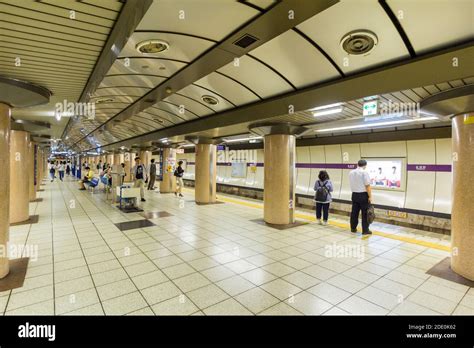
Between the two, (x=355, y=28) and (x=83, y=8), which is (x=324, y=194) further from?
(x=83, y=8)

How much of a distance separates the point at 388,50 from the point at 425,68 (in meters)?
0.54

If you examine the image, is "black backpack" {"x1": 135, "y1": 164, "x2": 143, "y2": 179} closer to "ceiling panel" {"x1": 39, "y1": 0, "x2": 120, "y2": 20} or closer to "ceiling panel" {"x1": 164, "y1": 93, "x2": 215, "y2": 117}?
"ceiling panel" {"x1": 164, "y1": 93, "x2": 215, "y2": 117}

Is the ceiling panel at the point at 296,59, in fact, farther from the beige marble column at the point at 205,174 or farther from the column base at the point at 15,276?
the beige marble column at the point at 205,174

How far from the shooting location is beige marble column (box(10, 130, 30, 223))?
702 cm

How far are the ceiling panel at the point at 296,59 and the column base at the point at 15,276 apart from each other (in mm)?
4991

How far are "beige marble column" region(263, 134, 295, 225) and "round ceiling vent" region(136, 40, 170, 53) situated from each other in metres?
4.13

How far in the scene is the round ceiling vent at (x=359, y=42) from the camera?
3414 mm

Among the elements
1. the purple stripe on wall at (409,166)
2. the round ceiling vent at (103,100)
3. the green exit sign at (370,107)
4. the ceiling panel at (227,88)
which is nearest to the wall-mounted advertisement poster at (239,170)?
the purple stripe on wall at (409,166)

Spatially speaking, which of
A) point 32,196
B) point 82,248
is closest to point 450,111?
point 82,248

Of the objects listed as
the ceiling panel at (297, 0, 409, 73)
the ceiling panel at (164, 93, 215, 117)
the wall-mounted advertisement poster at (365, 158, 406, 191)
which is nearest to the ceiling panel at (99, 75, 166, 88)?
the ceiling panel at (164, 93, 215, 117)

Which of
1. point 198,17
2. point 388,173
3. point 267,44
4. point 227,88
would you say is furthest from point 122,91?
point 388,173

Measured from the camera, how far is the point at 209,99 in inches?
265

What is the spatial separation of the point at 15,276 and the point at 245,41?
4.79 metres

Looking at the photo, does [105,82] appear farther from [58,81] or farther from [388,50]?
[388,50]
